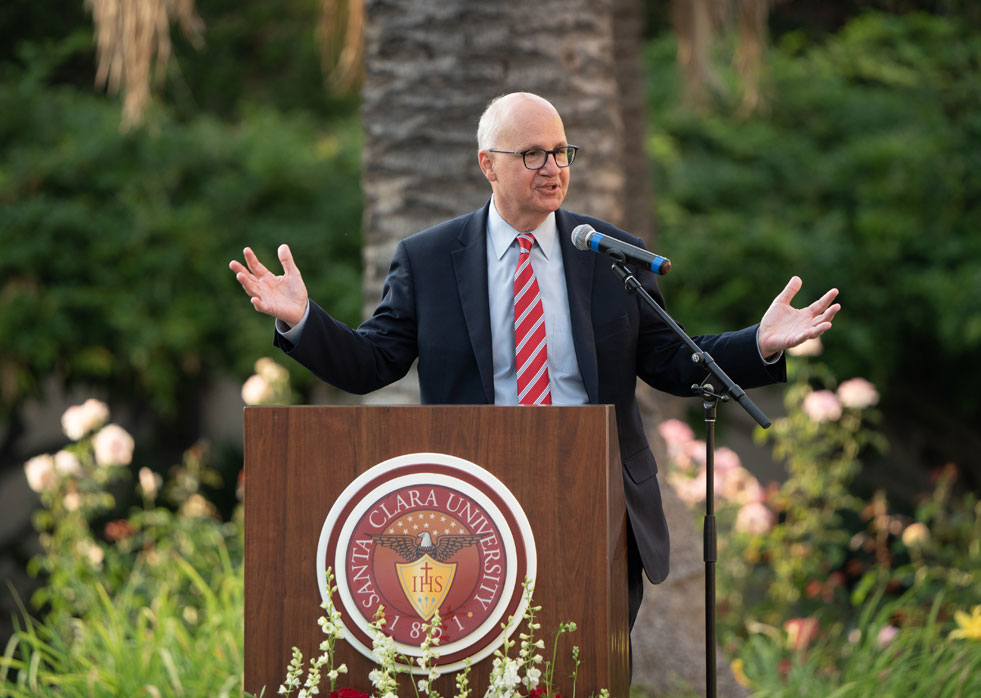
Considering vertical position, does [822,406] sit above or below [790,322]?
below

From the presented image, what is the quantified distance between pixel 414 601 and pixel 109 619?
290 centimetres

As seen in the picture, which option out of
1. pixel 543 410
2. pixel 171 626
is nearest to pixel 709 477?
pixel 543 410

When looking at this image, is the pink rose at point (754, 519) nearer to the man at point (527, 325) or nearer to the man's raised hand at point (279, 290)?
the man at point (527, 325)

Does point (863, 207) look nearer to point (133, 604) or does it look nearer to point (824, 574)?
point (824, 574)

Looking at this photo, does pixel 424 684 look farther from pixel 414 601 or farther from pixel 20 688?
pixel 20 688

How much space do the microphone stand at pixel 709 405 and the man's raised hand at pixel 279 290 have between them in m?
0.77

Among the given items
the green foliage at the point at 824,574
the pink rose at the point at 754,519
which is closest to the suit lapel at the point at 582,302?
the green foliage at the point at 824,574

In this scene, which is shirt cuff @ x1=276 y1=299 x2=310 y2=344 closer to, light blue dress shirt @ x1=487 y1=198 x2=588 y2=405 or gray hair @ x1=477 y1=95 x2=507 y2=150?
light blue dress shirt @ x1=487 y1=198 x2=588 y2=405

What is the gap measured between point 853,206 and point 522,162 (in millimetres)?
5973

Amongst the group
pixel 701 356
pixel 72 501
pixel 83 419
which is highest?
pixel 701 356

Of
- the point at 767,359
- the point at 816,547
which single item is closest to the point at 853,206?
the point at 816,547

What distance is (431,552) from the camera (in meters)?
2.67

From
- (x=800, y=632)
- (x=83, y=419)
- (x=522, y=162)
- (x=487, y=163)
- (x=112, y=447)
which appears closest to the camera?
(x=522, y=162)

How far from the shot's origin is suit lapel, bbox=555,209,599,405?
304 cm
